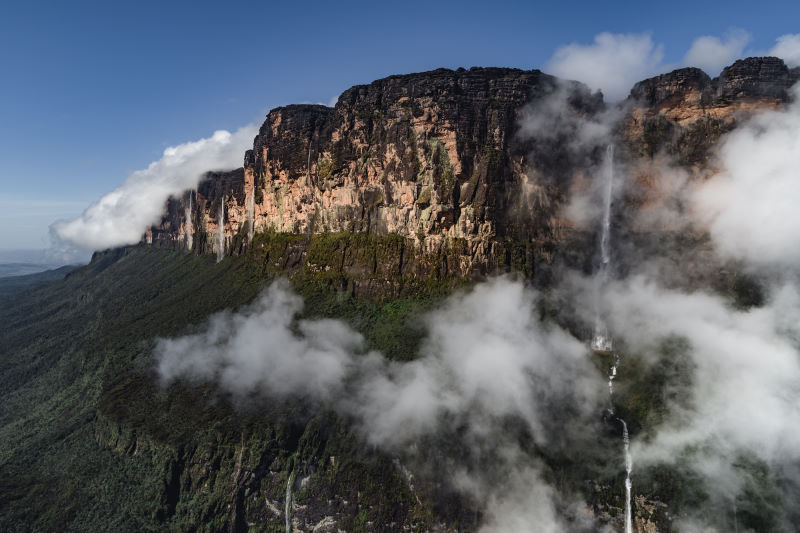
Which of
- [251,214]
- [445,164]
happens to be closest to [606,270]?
[445,164]

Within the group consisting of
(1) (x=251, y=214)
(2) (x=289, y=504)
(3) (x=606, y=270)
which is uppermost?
(1) (x=251, y=214)

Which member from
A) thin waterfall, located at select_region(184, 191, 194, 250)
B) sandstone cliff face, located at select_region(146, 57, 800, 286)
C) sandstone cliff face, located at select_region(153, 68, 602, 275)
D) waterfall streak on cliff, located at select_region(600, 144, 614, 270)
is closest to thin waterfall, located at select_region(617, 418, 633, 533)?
waterfall streak on cliff, located at select_region(600, 144, 614, 270)

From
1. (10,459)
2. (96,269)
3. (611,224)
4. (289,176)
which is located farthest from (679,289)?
(96,269)

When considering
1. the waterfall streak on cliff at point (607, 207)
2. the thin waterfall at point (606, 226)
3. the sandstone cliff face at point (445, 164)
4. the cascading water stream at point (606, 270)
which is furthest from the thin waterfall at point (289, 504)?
the waterfall streak on cliff at point (607, 207)

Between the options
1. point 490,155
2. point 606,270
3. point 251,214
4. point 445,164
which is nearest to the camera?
point 606,270

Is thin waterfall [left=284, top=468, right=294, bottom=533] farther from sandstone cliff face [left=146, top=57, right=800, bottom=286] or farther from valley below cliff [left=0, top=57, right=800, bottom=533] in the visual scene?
sandstone cliff face [left=146, top=57, right=800, bottom=286]

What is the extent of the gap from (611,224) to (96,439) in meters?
68.9

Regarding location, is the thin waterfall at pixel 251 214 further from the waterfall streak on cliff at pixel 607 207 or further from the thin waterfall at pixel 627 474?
the thin waterfall at pixel 627 474

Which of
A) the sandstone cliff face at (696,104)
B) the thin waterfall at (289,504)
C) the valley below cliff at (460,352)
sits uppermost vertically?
the sandstone cliff face at (696,104)

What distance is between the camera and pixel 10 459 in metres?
56.6

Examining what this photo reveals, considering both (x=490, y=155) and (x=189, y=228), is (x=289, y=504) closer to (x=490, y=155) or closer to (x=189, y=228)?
(x=490, y=155)

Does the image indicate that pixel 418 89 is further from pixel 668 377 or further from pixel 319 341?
pixel 668 377

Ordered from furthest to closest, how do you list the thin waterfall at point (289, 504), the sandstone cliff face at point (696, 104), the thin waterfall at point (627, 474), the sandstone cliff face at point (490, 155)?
the sandstone cliff face at point (490, 155) → the sandstone cliff face at point (696, 104) → the thin waterfall at point (289, 504) → the thin waterfall at point (627, 474)

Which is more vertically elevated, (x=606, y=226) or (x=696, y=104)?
(x=696, y=104)
